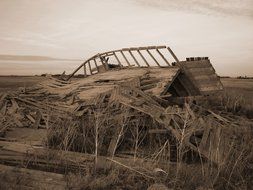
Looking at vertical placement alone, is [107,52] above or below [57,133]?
above

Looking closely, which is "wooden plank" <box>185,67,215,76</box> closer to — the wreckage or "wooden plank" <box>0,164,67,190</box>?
the wreckage

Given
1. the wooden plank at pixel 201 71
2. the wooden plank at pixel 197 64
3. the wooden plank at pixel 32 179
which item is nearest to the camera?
the wooden plank at pixel 32 179

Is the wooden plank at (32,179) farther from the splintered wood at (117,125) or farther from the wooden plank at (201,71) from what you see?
the wooden plank at (201,71)

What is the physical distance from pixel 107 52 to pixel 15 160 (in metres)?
9.12

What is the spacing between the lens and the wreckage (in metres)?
6.77

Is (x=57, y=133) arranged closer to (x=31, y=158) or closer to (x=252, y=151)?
(x=31, y=158)

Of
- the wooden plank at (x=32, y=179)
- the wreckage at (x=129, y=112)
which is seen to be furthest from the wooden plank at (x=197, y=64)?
the wooden plank at (x=32, y=179)

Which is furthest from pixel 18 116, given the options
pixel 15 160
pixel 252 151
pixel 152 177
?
pixel 252 151

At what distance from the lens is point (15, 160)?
6.65 meters

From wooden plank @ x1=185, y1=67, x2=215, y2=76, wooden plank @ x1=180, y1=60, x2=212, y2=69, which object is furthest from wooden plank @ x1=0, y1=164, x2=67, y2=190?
wooden plank @ x1=180, y1=60, x2=212, y2=69

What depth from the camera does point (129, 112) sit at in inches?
320

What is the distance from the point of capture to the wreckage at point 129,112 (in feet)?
22.2

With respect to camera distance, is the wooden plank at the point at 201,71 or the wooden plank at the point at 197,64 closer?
the wooden plank at the point at 201,71

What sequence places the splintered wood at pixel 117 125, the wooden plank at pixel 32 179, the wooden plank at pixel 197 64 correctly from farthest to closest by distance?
the wooden plank at pixel 197 64, the splintered wood at pixel 117 125, the wooden plank at pixel 32 179
